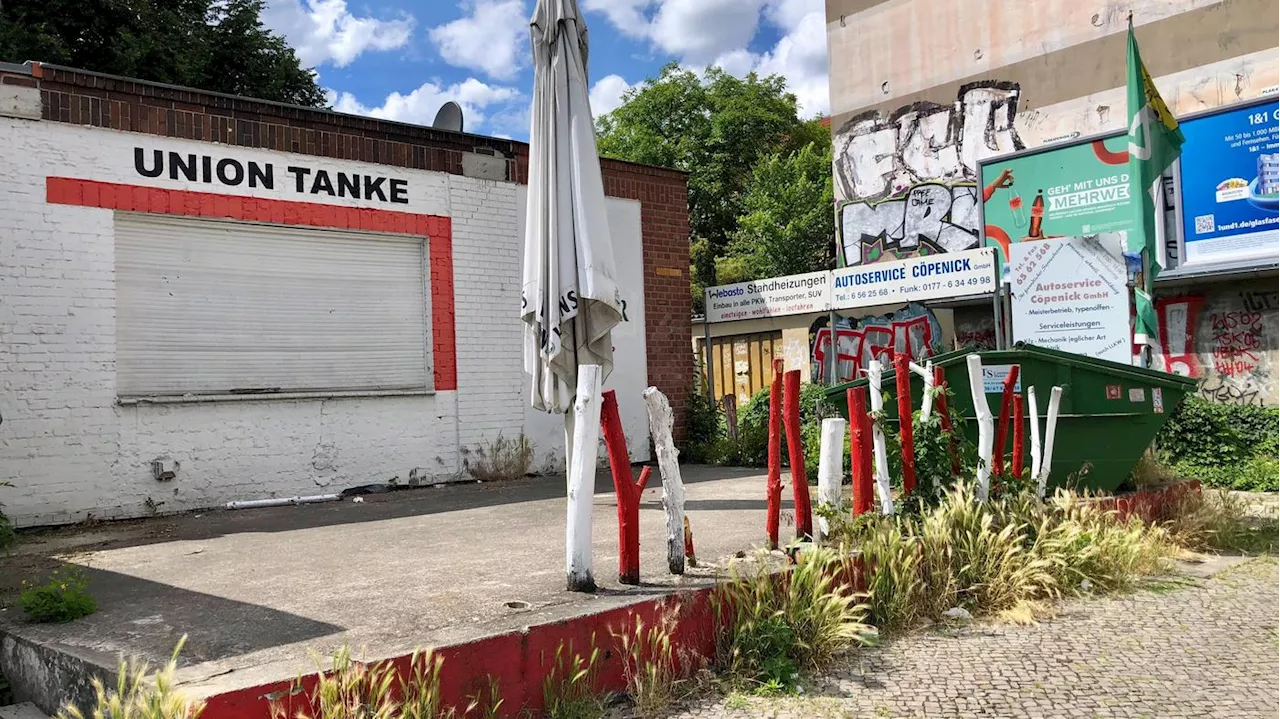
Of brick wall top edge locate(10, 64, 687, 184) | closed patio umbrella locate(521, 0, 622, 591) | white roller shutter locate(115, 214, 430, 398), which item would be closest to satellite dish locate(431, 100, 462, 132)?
brick wall top edge locate(10, 64, 687, 184)

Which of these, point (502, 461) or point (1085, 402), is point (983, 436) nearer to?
point (1085, 402)

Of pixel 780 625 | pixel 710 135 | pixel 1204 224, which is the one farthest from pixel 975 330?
pixel 710 135

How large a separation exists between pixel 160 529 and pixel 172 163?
337 centimetres

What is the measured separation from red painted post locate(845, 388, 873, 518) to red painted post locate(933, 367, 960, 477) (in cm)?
79

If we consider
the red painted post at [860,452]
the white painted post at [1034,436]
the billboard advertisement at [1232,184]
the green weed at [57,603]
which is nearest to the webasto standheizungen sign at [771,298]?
the billboard advertisement at [1232,184]

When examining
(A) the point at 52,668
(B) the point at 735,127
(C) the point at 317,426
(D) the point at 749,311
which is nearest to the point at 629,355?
(D) the point at 749,311

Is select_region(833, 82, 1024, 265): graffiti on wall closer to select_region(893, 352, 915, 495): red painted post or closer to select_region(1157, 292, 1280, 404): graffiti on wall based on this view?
select_region(1157, 292, 1280, 404): graffiti on wall

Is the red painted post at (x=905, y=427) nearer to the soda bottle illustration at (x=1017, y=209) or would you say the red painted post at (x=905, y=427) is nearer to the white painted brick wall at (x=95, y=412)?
the white painted brick wall at (x=95, y=412)

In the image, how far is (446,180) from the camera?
1046cm

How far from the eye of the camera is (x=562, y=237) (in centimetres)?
530

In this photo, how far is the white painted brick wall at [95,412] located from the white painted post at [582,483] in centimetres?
561

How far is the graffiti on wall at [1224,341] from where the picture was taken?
1268 cm

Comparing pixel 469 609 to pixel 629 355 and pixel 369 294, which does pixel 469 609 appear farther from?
pixel 629 355

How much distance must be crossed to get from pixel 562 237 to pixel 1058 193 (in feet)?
42.4
